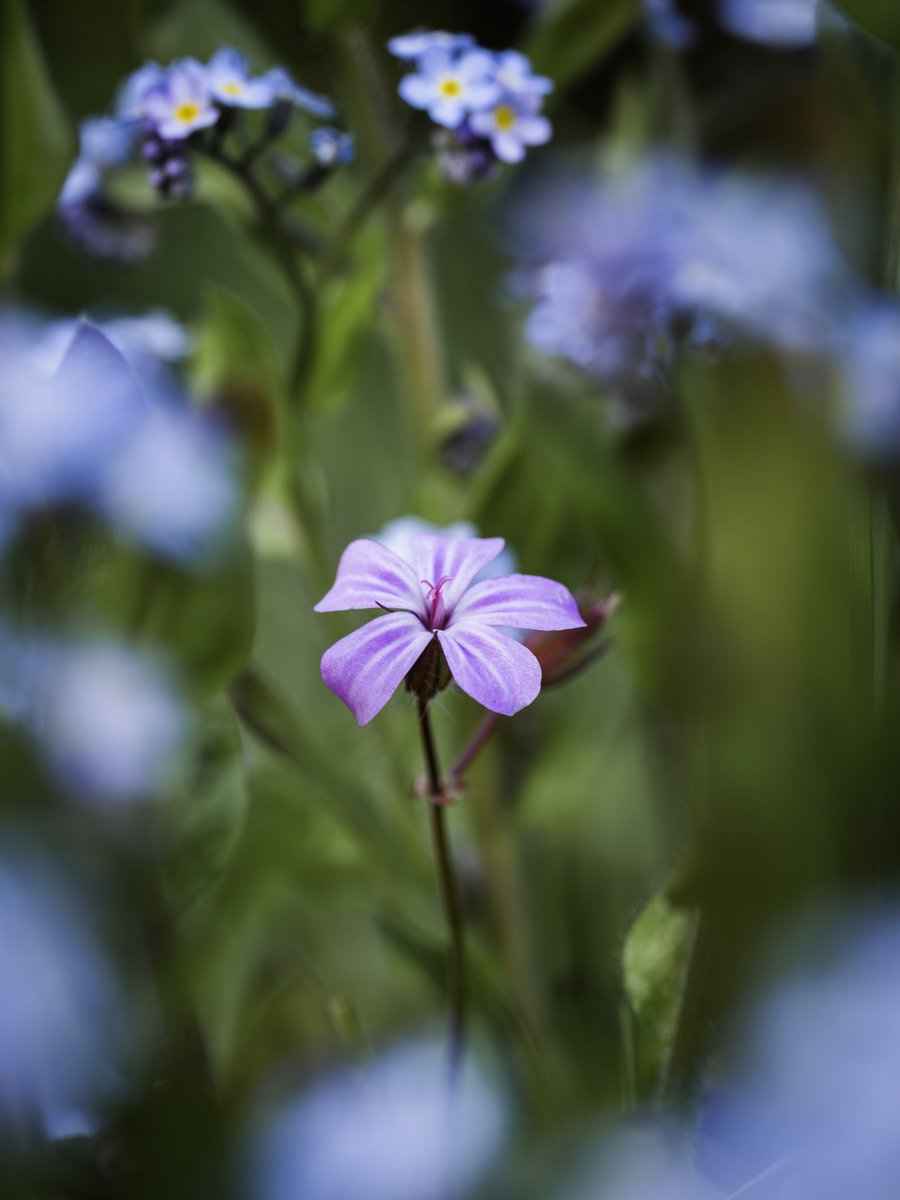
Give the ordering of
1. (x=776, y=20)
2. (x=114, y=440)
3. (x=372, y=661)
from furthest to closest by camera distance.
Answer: (x=776, y=20)
(x=114, y=440)
(x=372, y=661)

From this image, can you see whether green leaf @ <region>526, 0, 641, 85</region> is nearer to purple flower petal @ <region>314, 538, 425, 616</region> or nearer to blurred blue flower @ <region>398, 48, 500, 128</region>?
blurred blue flower @ <region>398, 48, 500, 128</region>

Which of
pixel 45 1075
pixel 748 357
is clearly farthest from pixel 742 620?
pixel 45 1075

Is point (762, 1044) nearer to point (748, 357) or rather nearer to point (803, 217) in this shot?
point (748, 357)

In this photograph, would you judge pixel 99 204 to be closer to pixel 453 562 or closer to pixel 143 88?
pixel 143 88

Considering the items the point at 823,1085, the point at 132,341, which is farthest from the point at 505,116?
the point at 823,1085

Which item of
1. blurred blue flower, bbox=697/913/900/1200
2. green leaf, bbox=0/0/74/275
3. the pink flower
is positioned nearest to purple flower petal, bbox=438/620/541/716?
the pink flower

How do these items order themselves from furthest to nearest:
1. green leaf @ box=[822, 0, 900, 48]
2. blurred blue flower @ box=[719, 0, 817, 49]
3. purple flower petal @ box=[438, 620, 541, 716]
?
blurred blue flower @ box=[719, 0, 817, 49], green leaf @ box=[822, 0, 900, 48], purple flower petal @ box=[438, 620, 541, 716]
